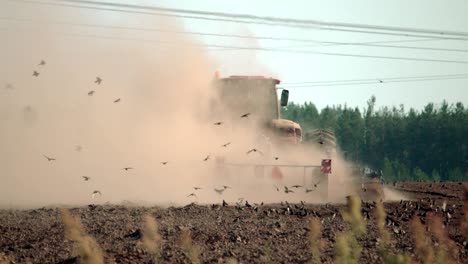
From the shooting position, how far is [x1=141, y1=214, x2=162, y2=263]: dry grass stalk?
26.6 feet

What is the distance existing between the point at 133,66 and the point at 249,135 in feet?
15.0

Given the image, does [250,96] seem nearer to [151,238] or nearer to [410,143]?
[151,238]

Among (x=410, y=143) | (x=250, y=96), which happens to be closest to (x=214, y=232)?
(x=250, y=96)

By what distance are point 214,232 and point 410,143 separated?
349 ft

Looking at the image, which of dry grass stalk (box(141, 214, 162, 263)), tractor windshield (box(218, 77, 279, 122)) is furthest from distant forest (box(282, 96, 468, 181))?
dry grass stalk (box(141, 214, 162, 263))

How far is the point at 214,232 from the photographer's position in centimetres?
1325

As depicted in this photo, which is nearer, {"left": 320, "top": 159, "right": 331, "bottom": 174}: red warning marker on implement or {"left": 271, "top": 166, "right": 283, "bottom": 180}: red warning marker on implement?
{"left": 320, "top": 159, "right": 331, "bottom": 174}: red warning marker on implement

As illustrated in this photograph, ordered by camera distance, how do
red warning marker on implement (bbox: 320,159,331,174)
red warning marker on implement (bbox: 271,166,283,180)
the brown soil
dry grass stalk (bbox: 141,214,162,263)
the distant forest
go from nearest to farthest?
dry grass stalk (bbox: 141,214,162,263), the brown soil, red warning marker on implement (bbox: 320,159,331,174), red warning marker on implement (bbox: 271,166,283,180), the distant forest

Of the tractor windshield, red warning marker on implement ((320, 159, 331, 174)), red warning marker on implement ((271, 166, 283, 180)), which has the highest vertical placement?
the tractor windshield

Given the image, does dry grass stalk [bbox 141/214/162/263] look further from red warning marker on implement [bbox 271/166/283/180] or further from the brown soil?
red warning marker on implement [bbox 271/166/283/180]

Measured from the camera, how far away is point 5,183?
→ 2070 cm

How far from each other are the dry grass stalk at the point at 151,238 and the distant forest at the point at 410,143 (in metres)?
80.2

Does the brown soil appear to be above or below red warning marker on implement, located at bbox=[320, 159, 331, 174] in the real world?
below

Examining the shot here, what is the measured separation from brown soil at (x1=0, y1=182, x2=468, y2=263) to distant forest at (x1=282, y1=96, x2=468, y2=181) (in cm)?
7498
